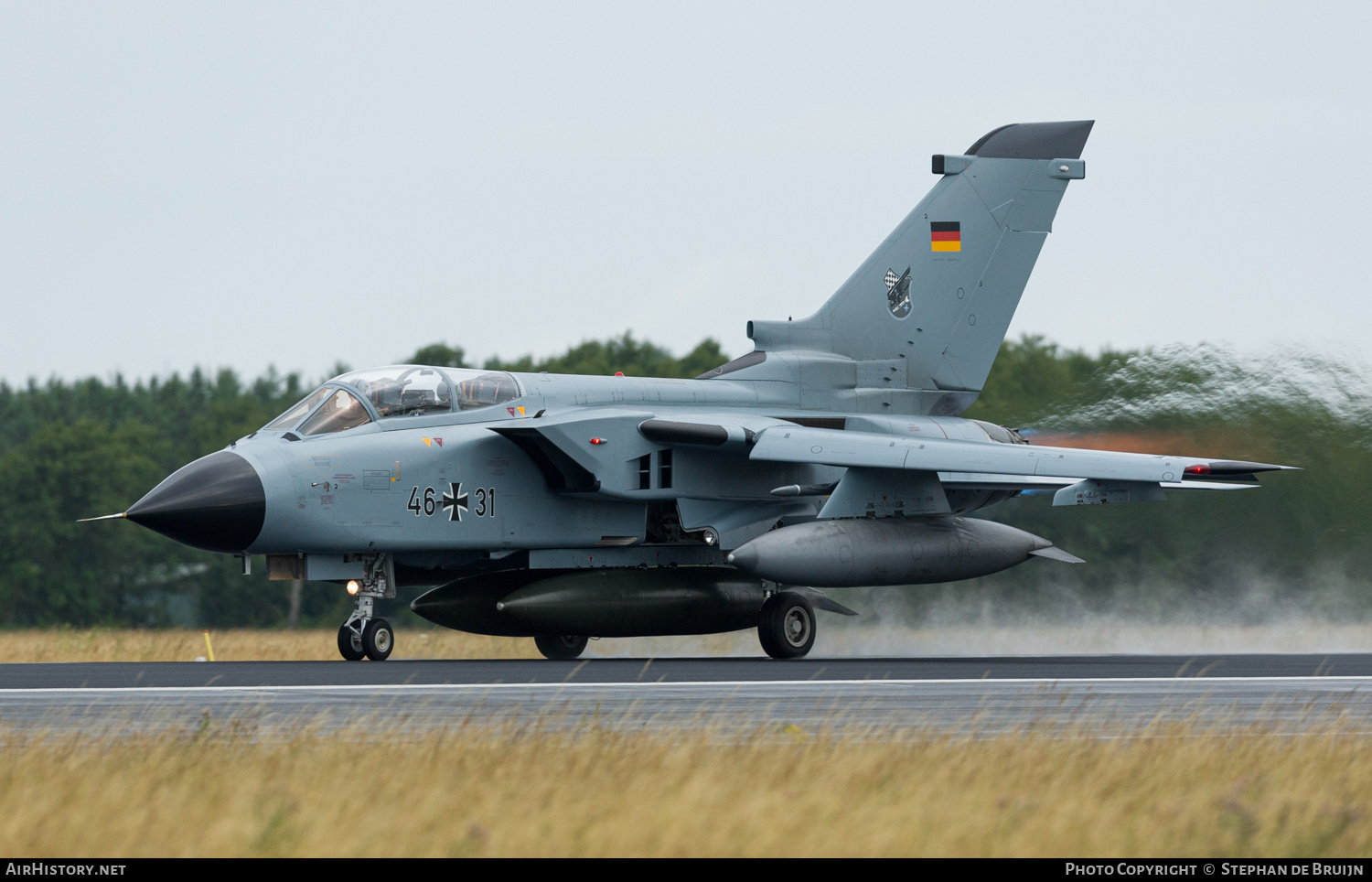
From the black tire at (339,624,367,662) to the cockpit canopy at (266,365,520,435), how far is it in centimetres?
A: 189

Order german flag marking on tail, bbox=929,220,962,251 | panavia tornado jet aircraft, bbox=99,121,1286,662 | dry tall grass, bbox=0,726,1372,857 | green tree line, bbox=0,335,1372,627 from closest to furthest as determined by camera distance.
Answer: dry tall grass, bbox=0,726,1372,857 → panavia tornado jet aircraft, bbox=99,121,1286,662 → green tree line, bbox=0,335,1372,627 → german flag marking on tail, bbox=929,220,962,251

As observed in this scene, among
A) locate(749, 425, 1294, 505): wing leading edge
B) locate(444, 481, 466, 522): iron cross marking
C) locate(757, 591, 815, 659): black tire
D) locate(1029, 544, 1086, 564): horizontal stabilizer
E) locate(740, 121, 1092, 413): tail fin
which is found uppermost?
locate(740, 121, 1092, 413): tail fin

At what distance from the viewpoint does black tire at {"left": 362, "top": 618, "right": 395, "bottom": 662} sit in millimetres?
15867

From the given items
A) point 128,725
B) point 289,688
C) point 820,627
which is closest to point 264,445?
point 289,688

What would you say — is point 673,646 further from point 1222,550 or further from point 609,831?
point 609,831

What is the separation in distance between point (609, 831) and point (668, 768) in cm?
136

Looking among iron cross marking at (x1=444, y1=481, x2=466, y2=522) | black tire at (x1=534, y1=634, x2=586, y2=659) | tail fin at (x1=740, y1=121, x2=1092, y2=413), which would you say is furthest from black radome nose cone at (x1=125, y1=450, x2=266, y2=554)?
tail fin at (x1=740, y1=121, x2=1092, y2=413)

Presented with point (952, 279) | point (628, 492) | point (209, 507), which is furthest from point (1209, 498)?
point (209, 507)

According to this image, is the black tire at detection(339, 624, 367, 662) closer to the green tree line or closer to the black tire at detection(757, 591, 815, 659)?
the black tire at detection(757, 591, 815, 659)

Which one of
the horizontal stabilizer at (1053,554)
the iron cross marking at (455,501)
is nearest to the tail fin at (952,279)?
the horizontal stabilizer at (1053,554)

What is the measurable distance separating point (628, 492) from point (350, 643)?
10.3 ft

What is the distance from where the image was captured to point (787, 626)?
1723 centimetres

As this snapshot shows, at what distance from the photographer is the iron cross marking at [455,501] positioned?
1634cm

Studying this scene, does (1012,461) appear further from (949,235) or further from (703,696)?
(703,696)
